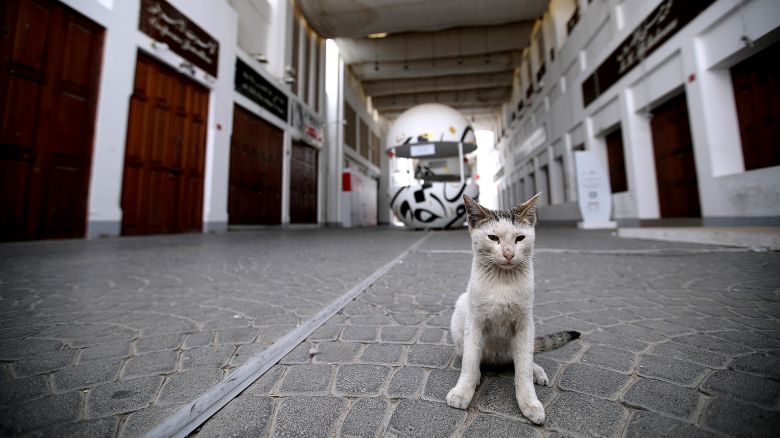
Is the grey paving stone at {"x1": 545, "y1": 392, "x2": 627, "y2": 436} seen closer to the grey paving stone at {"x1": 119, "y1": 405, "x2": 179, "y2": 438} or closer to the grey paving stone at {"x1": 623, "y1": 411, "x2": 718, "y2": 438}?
the grey paving stone at {"x1": 623, "y1": 411, "x2": 718, "y2": 438}

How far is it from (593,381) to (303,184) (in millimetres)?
12859

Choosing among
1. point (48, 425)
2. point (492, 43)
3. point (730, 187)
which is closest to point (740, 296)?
point (48, 425)

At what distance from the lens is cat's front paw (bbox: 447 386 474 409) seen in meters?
0.77

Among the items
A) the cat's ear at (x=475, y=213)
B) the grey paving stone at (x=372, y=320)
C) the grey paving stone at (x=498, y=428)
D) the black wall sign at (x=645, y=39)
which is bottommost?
the grey paving stone at (x=498, y=428)

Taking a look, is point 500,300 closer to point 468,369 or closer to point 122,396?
point 468,369

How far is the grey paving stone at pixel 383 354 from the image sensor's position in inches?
39.5

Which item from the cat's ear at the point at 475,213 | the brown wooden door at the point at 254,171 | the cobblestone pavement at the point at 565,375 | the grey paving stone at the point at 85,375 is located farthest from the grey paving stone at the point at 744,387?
the brown wooden door at the point at 254,171

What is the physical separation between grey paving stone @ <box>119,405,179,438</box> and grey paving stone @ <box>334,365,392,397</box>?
0.40m

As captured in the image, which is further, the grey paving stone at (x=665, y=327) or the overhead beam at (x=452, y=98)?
the overhead beam at (x=452, y=98)

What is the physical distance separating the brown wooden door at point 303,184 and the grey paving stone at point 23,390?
11.5 metres

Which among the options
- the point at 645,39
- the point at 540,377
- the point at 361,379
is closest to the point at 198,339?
the point at 361,379

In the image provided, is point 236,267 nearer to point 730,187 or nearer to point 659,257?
point 659,257

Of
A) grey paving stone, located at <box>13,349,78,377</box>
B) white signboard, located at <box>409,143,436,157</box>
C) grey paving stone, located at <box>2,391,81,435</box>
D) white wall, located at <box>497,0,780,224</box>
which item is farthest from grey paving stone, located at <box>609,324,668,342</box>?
white signboard, located at <box>409,143,436,157</box>

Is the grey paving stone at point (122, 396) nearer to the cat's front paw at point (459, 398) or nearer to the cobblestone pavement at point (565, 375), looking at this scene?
the cobblestone pavement at point (565, 375)
